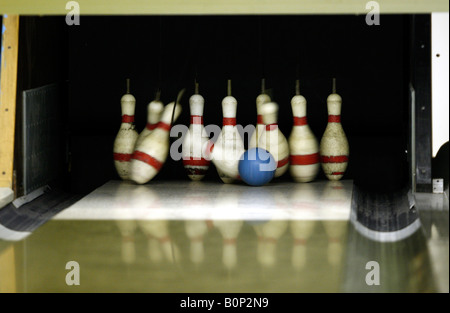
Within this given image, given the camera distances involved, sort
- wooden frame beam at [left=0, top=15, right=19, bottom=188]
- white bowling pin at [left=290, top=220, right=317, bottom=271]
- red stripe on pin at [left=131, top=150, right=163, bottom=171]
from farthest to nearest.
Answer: red stripe on pin at [left=131, top=150, right=163, bottom=171] → wooden frame beam at [left=0, top=15, right=19, bottom=188] → white bowling pin at [left=290, top=220, right=317, bottom=271]

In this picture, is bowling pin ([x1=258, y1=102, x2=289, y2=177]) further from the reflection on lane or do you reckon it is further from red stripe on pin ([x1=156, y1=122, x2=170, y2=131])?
red stripe on pin ([x1=156, y1=122, x2=170, y2=131])

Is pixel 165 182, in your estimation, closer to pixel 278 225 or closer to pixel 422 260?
pixel 278 225

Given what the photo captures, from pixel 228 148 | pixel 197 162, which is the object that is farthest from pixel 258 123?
pixel 197 162

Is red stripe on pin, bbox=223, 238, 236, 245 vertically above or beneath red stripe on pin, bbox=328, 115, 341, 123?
beneath

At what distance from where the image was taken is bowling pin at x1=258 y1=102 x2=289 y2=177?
340 centimetres

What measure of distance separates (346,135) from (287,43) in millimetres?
492

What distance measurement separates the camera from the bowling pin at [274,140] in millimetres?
3398

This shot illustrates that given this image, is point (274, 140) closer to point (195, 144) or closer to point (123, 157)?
point (195, 144)

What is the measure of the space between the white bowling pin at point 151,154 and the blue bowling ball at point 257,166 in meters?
0.35

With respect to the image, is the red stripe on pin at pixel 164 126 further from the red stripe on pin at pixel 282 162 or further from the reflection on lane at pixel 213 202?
the red stripe on pin at pixel 282 162

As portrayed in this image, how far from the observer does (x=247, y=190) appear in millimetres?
3268

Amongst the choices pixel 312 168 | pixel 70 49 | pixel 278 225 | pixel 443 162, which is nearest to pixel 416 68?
pixel 443 162

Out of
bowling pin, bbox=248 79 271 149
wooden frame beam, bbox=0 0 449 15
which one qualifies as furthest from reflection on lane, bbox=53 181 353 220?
wooden frame beam, bbox=0 0 449 15

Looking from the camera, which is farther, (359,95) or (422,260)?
(359,95)
